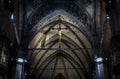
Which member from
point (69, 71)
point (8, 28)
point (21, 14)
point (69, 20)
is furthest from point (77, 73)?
point (8, 28)

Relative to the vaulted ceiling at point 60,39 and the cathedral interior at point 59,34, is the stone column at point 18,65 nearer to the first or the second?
the cathedral interior at point 59,34

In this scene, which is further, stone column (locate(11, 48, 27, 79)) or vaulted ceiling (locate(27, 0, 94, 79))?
vaulted ceiling (locate(27, 0, 94, 79))

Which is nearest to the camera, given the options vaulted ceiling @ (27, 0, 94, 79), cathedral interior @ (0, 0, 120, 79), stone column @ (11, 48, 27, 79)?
cathedral interior @ (0, 0, 120, 79)

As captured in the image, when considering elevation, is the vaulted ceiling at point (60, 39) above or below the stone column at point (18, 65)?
above

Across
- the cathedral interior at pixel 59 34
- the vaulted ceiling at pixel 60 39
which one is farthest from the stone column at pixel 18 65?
the vaulted ceiling at pixel 60 39

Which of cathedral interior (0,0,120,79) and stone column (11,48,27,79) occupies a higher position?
cathedral interior (0,0,120,79)

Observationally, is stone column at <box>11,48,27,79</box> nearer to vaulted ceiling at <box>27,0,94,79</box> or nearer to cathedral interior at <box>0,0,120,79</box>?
cathedral interior at <box>0,0,120,79</box>

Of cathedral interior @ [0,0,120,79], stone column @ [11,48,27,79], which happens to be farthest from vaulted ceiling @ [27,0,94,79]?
stone column @ [11,48,27,79]

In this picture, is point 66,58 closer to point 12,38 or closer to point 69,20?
point 69,20

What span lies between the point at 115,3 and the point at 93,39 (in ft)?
19.9

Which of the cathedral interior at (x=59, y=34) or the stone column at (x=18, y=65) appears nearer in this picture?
the cathedral interior at (x=59, y=34)

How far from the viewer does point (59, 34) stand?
119 feet

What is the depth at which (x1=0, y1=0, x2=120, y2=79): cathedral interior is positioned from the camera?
24.8 metres

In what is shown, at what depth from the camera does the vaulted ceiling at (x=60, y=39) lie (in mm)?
30981
